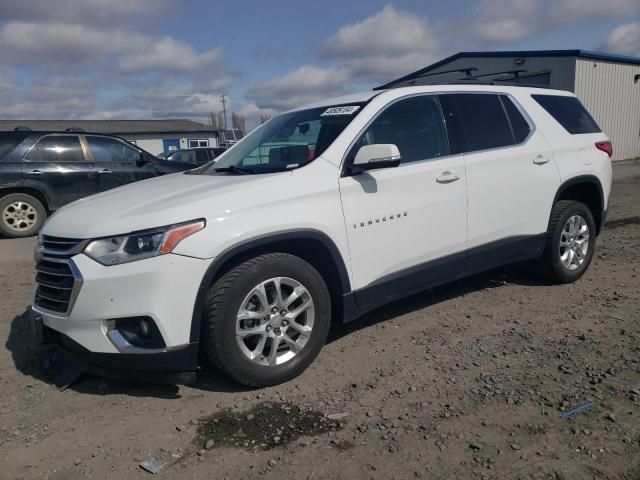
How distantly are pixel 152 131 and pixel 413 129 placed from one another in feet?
134

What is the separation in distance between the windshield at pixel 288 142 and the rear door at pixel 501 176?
3.28ft

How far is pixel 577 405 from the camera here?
9.45ft

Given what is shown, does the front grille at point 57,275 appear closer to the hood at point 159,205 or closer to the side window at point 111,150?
the hood at point 159,205

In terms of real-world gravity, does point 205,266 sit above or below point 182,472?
above

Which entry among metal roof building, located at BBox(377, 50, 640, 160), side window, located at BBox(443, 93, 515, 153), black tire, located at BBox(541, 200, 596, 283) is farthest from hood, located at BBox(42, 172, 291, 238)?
metal roof building, located at BBox(377, 50, 640, 160)

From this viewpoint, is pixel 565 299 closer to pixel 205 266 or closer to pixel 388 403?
pixel 388 403

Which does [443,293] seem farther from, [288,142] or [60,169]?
[60,169]

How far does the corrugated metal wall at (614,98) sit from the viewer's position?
745 inches

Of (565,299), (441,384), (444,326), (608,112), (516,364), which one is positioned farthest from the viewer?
(608,112)

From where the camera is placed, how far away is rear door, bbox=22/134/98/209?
27.9 ft

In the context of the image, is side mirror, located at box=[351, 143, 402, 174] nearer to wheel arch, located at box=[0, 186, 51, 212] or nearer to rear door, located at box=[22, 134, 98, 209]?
rear door, located at box=[22, 134, 98, 209]

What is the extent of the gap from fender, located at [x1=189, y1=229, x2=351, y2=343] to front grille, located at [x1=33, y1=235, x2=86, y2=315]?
667mm

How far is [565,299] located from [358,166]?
8.20 feet

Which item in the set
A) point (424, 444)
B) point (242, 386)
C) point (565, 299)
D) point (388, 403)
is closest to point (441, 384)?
point (388, 403)
